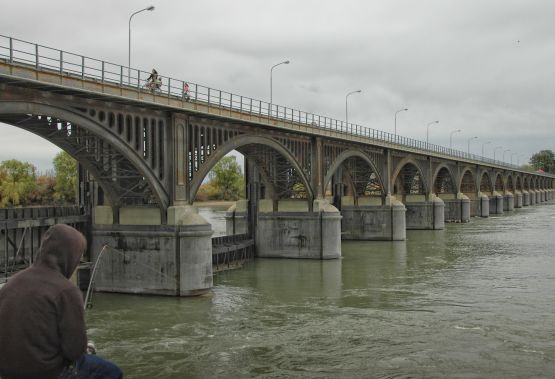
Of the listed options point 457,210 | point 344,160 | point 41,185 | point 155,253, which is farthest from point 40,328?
point 41,185

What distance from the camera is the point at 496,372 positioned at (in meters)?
16.2

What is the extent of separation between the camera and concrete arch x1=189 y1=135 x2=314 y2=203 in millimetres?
30844

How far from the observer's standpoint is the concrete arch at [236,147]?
30.8m

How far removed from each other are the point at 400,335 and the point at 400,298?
732 centimetres

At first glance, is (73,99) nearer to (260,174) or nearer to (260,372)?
(260,372)

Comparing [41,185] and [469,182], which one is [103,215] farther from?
[469,182]

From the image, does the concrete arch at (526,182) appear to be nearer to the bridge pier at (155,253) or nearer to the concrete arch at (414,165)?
the concrete arch at (414,165)

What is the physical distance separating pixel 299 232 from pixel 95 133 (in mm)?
21904

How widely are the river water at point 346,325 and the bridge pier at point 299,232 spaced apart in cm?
452

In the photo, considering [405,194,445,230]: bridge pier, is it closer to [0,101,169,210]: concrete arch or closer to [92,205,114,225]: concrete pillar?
[0,101,169,210]: concrete arch

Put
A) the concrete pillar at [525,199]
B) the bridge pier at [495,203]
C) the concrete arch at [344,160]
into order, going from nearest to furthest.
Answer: the concrete arch at [344,160]
the bridge pier at [495,203]
the concrete pillar at [525,199]

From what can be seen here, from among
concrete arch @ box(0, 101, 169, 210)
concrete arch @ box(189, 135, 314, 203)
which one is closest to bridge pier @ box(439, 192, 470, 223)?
concrete arch @ box(189, 135, 314, 203)

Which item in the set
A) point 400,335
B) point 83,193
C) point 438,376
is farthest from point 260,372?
point 83,193

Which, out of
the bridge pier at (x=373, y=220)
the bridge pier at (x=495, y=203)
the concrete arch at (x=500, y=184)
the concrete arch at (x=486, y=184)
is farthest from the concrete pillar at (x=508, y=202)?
the bridge pier at (x=373, y=220)
